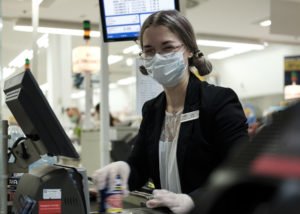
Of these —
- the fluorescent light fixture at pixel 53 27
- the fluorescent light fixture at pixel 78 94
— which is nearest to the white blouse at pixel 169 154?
Result: the fluorescent light fixture at pixel 53 27

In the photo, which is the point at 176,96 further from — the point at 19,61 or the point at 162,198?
the point at 19,61

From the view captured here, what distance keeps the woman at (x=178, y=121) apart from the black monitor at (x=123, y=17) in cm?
98

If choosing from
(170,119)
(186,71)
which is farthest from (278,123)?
(186,71)

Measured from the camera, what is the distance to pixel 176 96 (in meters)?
1.70

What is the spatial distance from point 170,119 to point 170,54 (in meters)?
0.26

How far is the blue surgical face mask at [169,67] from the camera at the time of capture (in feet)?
5.56

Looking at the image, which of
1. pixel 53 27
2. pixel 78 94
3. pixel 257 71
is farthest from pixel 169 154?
pixel 78 94

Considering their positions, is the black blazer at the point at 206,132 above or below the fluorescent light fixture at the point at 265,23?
below

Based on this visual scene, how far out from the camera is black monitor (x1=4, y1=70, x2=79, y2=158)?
1.19 m

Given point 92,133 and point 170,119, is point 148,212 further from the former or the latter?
point 92,133

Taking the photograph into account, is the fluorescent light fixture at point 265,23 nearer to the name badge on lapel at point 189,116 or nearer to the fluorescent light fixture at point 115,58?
the fluorescent light fixture at point 115,58

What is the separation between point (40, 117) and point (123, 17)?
1.74 m

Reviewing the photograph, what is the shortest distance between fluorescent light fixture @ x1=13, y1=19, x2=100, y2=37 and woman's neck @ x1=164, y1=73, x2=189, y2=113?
7249 millimetres

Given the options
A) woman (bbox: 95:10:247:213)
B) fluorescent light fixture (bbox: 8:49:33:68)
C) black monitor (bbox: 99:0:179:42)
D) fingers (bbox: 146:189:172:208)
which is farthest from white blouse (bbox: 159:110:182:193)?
fluorescent light fixture (bbox: 8:49:33:68)
